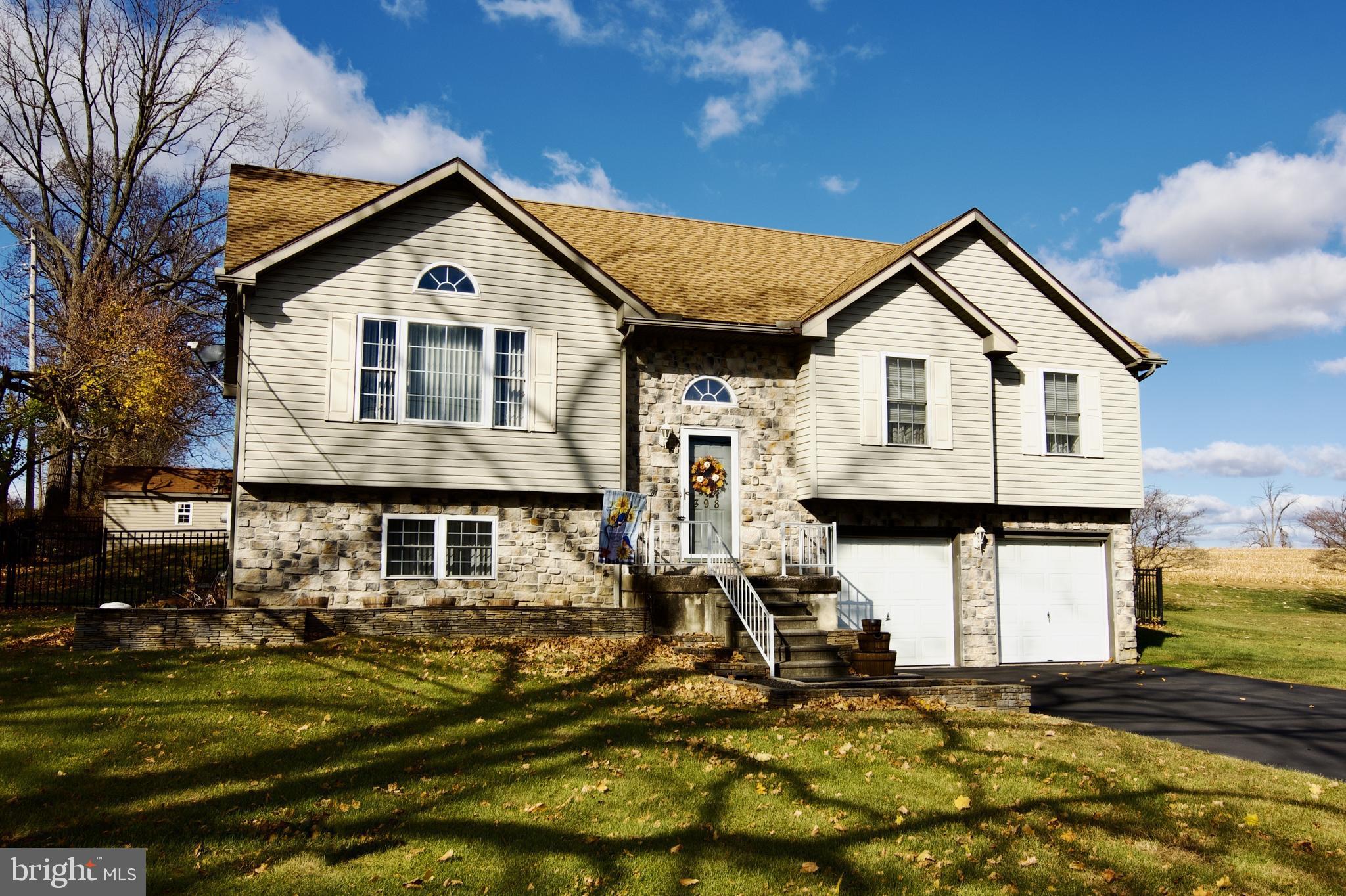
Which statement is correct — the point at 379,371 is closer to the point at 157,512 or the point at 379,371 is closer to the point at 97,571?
the point at 97,571

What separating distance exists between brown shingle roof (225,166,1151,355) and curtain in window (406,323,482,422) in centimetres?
261

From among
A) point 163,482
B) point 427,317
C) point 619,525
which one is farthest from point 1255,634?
point 163,482

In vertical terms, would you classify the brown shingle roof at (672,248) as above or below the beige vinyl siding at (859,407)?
above

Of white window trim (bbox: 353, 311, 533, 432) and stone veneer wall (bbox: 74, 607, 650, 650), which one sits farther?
white window trim (bbox: 353, 311, 533, 432)

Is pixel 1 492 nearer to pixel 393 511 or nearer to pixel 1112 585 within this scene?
pixel 393 511

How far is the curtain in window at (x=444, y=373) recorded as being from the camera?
1511 cm

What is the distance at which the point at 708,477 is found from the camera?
16641 mm

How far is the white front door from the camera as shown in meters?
16.6

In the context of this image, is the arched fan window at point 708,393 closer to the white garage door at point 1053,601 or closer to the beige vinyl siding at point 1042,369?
the beige vinyl siding at point 1042,369

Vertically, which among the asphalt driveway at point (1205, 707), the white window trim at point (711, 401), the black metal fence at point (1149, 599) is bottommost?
the asphalt driveway at point (1205, 707)

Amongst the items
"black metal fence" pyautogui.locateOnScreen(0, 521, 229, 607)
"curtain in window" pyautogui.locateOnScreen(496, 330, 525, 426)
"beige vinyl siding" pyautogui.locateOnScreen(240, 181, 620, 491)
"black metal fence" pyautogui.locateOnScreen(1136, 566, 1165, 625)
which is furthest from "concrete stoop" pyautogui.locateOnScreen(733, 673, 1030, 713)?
"black metal fence" pyautogui.locateOnScreen(1136, 566, 1165, 625)

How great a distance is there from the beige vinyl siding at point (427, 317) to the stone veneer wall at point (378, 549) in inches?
15.6

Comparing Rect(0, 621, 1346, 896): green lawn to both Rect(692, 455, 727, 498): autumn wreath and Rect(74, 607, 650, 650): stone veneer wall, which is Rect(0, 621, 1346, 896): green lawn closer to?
Rect(74, 607, 650, 650): stone veneer wall

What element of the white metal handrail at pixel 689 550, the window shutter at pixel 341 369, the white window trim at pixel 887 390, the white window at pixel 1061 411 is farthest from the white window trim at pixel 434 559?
the white window at pixel 1061 411
